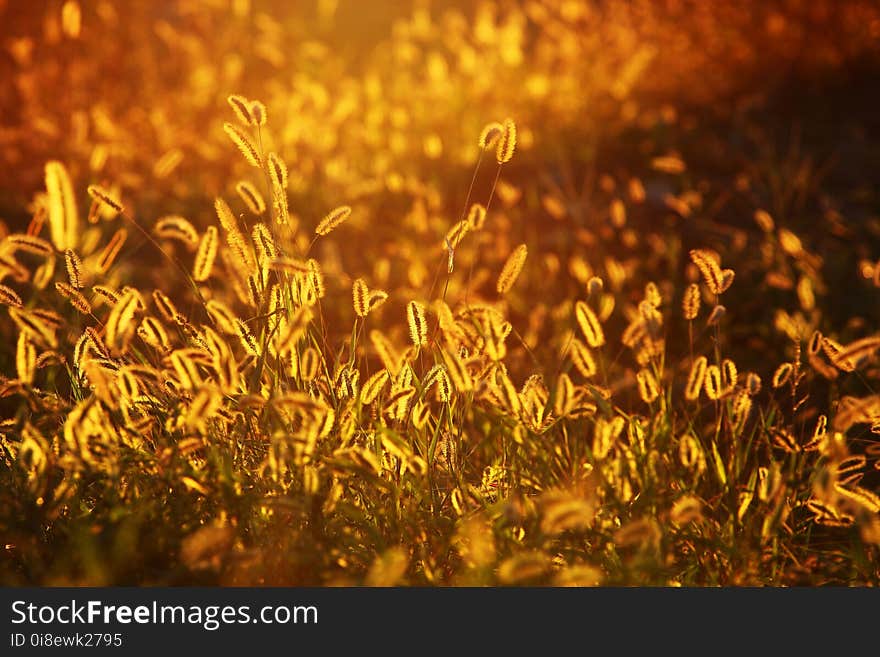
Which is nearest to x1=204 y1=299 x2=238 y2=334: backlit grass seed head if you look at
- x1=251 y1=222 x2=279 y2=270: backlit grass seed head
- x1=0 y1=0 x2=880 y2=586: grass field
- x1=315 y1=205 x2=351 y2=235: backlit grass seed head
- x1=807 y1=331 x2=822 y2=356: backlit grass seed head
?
x1=0 y1=0 x2=880 y2=586: grass field

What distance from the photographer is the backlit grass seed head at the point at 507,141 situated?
2.06m

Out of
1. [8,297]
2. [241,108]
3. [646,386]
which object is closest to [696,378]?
[646,386]

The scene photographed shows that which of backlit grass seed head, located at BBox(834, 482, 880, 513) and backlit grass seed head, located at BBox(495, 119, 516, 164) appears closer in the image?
backlit grass seed head, located at BBox(834, 482, 880, 513)

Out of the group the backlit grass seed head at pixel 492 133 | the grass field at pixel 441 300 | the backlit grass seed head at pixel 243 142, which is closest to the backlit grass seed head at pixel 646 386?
the grass field at pixel 441 300

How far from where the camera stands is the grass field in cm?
192

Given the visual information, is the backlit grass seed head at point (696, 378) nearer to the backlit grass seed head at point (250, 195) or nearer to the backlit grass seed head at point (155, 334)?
the backlit grass seed head at point (250, 195)

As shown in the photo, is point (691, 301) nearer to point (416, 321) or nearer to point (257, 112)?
point (416, 321)

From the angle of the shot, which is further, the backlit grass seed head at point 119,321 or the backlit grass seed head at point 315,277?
the backlit grass seed head at point 315,277

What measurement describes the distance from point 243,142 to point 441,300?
49cm

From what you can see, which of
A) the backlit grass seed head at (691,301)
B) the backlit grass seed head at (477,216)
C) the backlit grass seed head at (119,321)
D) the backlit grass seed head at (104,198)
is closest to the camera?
the backlit grass seed head at (119,321)

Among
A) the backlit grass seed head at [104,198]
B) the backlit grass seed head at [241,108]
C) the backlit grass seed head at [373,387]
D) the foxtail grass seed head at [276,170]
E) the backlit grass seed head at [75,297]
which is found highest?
the backlit grass seed head at [241,108]

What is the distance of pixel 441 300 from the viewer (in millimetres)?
2025

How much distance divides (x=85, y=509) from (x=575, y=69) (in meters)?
5.02

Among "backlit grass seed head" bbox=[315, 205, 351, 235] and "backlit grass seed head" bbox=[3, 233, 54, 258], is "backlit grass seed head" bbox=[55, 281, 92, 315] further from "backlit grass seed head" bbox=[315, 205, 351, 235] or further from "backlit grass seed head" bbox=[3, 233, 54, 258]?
"backlit grass seed head" bbox=[315, 205, 351, 235]
